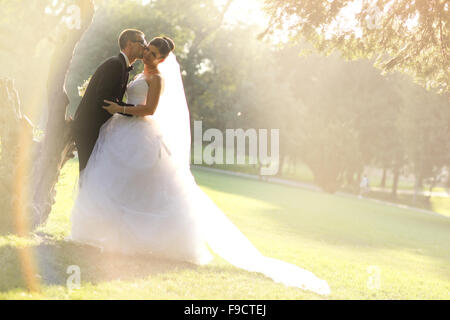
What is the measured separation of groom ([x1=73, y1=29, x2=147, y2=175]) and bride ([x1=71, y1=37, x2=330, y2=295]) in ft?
0.51

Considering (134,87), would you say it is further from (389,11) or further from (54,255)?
(389,11)

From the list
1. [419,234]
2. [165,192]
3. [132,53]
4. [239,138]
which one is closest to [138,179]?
[165,192]

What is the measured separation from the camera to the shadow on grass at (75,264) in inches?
246

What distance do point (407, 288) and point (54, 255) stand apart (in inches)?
239

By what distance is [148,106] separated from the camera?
7.54 meters

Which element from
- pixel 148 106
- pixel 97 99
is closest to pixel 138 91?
pixel 148 106

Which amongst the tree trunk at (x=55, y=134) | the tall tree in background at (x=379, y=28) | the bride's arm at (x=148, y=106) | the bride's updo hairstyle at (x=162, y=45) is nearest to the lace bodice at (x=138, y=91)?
the bride's arm at (x=148, y=106)

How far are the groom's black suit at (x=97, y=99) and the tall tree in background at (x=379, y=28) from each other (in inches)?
242

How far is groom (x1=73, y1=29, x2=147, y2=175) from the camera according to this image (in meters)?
7.77

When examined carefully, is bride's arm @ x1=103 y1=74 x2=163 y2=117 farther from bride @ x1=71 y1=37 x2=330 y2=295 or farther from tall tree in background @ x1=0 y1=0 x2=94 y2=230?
tall tree in background @ x1=0 y1=0 x2=94 y2=230

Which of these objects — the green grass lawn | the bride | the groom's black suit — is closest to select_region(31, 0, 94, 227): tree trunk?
the green grass lawn

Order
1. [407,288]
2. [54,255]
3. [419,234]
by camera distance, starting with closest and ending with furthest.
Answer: [54,255] < [407,288] < [419,234]

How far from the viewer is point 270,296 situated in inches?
265

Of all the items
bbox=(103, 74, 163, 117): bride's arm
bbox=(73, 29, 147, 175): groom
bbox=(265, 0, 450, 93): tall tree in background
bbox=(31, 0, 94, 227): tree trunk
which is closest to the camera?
bbox=(103, 74, 163, 117): bride's arm
